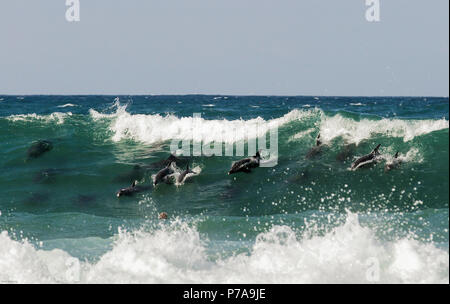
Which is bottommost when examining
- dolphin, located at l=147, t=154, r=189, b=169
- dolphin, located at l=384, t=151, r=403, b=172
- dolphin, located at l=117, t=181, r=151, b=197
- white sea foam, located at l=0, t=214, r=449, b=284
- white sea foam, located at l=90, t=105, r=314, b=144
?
dolphin, located at l=117, t=181, r=151, b=197

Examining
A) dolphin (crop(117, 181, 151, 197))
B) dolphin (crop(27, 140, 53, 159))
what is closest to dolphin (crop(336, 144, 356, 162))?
dolphin (crop(117, 181, 151, 197))

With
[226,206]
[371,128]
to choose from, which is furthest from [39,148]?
[371,128]

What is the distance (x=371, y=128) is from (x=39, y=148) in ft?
41.8

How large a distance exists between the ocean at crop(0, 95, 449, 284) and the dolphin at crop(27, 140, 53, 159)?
0.21 m

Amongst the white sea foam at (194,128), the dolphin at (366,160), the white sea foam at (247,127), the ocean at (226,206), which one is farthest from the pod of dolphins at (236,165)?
the white sea foam at (194,128)

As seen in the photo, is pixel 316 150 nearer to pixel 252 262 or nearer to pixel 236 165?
pixel 236 165

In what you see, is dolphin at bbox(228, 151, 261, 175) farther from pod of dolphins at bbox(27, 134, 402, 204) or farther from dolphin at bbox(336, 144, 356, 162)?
dolphin at bbox(336, 144, 356, 162)

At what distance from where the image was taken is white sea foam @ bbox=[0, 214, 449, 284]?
26.9 ft

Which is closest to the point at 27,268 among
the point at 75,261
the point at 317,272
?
the point at 75,261

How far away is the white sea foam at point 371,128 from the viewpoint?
1750 centimetres

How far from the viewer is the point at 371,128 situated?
18.7 m

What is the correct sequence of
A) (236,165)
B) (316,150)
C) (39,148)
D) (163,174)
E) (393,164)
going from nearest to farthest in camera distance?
(393,164)
(163,174)
(236,165)
(316,150)
(39,148)

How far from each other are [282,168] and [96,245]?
7675 mm
